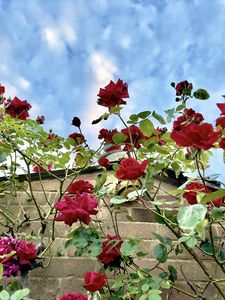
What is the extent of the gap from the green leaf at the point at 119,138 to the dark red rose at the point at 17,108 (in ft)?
1.56

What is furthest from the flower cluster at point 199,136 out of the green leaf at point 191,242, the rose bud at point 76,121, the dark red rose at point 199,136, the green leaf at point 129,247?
the rose bud at point 76,121

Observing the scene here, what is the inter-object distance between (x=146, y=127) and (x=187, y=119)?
15cm

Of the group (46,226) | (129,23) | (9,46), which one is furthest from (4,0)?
(46,226)

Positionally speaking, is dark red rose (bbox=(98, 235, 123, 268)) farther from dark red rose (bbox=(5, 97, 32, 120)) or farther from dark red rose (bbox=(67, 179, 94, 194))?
dark red rose (bbox=(5, 97, 32, 120))

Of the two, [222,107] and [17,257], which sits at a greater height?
[222,107]

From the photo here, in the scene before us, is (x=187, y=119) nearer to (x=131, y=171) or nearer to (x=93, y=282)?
(x=131, y=171)

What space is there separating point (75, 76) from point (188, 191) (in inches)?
48.0

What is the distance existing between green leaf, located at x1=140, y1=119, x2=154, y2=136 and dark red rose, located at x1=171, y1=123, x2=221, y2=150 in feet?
1.54

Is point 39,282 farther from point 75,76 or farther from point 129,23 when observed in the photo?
point 129,23

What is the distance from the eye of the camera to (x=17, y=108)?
1.65 metres

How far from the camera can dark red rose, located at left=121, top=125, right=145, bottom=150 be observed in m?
1.41

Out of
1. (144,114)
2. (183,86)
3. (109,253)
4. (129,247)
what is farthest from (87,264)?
(183,86)

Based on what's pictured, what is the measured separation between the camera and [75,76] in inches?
87.6

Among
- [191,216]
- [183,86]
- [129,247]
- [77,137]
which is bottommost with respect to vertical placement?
[129,247]
